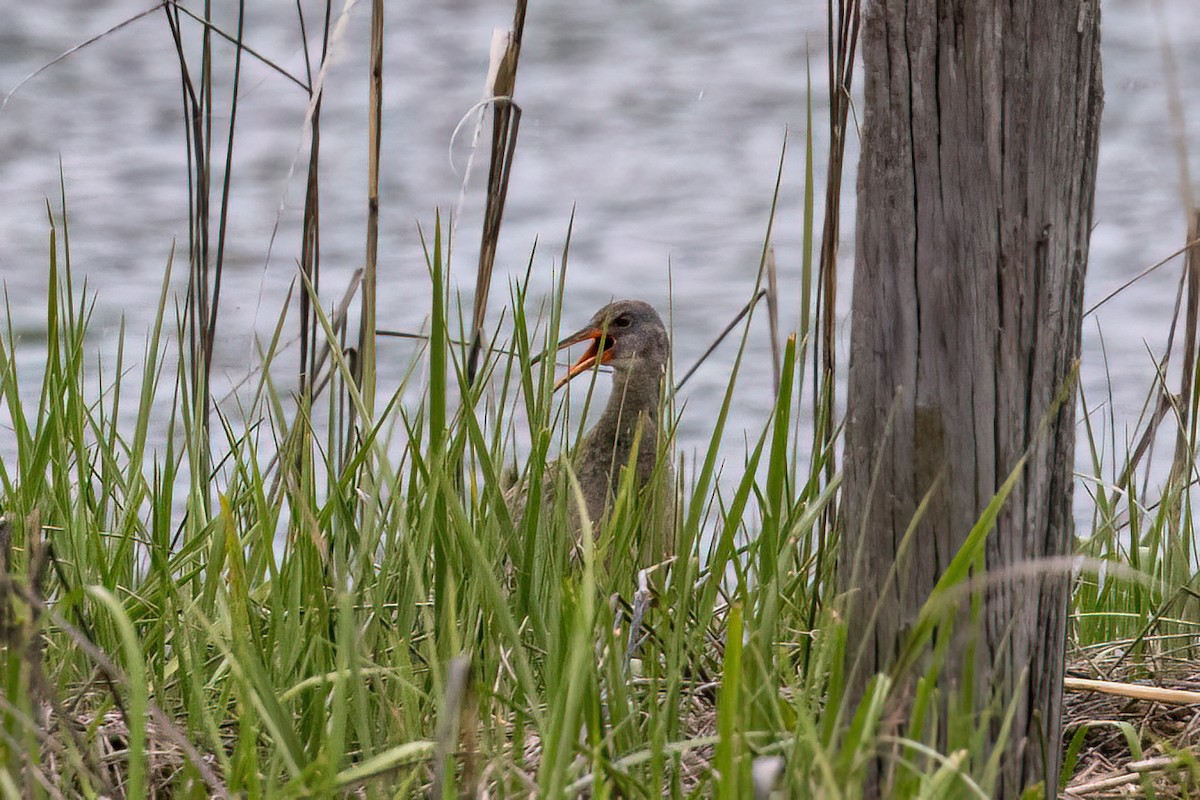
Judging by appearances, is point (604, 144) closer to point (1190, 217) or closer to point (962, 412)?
point (1190, 217)

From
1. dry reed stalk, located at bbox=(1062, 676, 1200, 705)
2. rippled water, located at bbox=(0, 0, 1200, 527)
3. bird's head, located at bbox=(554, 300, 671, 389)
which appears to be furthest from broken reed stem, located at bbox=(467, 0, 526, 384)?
rippled water, located at bbox=(0, 0, 1200, 527)

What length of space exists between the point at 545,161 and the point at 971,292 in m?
7.10

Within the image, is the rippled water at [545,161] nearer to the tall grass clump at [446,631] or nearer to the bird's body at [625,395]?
the bird's body at [625,395]

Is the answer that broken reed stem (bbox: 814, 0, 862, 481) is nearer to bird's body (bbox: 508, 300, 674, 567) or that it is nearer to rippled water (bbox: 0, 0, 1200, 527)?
bird's body (bbox: 508, 300, 674, 567)

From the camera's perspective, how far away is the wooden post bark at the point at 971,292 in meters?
1.85

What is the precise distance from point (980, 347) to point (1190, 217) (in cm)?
114

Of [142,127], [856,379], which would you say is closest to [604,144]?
[142,127]

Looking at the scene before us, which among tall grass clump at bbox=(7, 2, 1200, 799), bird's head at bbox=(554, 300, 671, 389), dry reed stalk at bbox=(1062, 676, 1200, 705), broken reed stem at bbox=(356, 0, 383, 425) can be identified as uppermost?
broken reed stem at bbox=(356, 0, 383, 425)

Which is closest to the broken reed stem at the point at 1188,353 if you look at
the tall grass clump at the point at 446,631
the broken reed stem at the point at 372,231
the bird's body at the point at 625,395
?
the tall grass clump at the point at 446,631

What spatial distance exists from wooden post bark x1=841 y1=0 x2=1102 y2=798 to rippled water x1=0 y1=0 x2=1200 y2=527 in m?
4.44

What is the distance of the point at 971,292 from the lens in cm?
187

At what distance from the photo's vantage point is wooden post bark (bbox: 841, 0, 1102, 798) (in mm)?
1851

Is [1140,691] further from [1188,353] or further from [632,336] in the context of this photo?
[632,336]

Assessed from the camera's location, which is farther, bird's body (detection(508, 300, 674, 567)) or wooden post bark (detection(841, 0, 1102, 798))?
bird's body (detection(508, 300, 674, 567))
